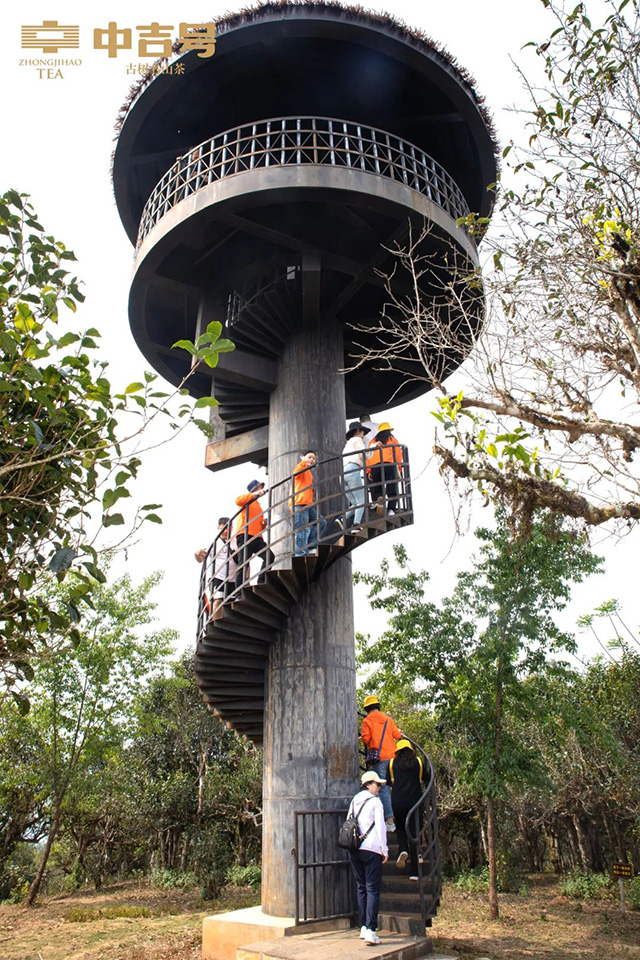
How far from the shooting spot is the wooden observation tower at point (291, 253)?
356 inches

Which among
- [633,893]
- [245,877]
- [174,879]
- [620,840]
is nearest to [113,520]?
[633,893]

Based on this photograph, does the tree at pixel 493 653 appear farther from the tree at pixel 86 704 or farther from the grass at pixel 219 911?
the tree at pixel 86 704

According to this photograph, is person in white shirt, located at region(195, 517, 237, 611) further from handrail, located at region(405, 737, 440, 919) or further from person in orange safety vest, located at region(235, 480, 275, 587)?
handrail, located at region(405, 737, 440, 919)

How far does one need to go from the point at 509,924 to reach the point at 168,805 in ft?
37.1

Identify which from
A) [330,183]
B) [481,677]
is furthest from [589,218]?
[481,677]

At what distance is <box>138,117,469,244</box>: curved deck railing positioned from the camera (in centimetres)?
1013

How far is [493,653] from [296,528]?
6.38m

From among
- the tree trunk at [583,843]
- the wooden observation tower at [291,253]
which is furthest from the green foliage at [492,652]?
the tree trunk at [583,843]

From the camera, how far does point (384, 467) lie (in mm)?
8914

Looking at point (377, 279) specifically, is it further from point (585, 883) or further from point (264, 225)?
point (585, 883)

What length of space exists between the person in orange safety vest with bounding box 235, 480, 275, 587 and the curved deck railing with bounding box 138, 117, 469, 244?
188 inches

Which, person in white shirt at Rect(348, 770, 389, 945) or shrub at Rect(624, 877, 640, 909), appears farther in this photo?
shrub at Rect(624, 877, 640, 909)

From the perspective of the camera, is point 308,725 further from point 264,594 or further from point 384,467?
point 384,467

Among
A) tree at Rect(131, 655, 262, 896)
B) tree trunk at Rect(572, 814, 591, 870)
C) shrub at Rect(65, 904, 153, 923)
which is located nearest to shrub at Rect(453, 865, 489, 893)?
tree trunk at Rect(572, 814, 591, 870)
